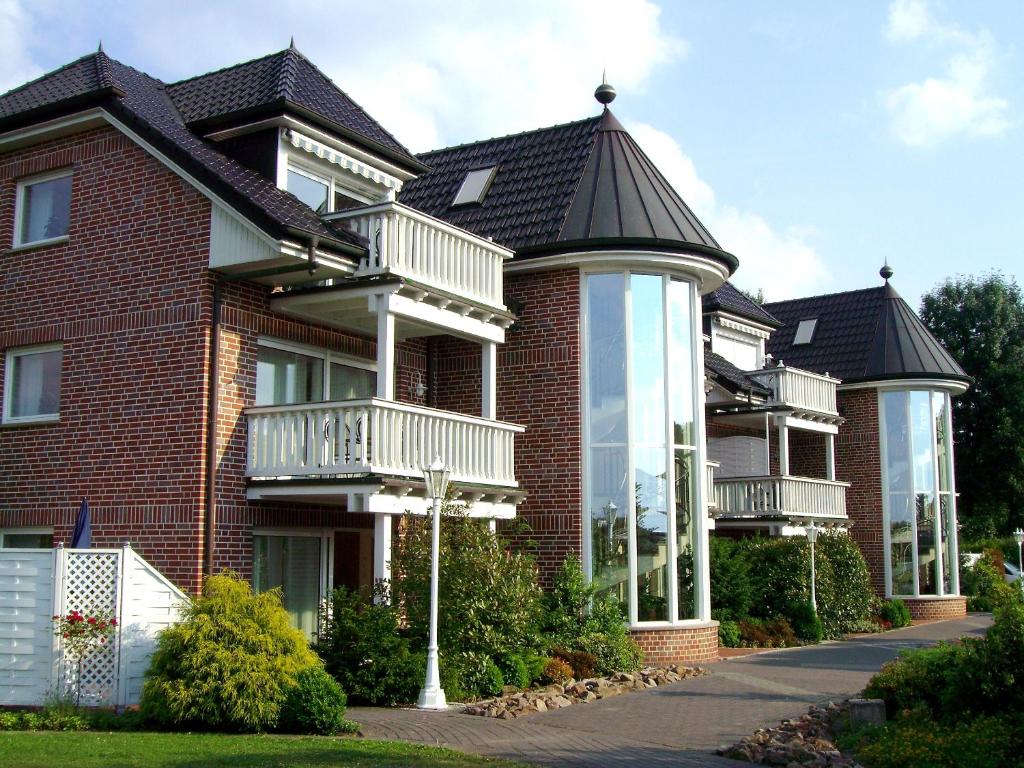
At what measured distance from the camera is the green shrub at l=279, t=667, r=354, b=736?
12203 mm

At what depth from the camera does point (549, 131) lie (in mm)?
22469

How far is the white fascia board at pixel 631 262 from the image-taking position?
19.5 meters

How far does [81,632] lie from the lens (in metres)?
13.4

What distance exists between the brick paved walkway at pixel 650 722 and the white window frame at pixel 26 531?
626cm

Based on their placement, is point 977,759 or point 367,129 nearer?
point 977,759

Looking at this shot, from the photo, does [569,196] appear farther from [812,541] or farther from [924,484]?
[924,484]

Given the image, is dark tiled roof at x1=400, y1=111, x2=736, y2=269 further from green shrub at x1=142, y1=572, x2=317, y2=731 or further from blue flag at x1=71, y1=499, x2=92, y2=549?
green shrub at x1=142, y1=572, x2=317, y2=731

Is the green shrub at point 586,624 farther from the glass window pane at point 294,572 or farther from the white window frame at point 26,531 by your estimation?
the white window frame at point 26,531

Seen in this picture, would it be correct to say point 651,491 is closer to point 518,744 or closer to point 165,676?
point 518,744

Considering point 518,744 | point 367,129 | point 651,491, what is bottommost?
point 518,744

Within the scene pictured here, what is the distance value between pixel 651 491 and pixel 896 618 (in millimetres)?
12708

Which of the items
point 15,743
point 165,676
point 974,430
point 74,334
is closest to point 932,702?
point 165,676

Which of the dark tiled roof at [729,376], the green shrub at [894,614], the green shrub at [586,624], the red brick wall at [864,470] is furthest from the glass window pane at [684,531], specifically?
the red brick wall at [864,470]

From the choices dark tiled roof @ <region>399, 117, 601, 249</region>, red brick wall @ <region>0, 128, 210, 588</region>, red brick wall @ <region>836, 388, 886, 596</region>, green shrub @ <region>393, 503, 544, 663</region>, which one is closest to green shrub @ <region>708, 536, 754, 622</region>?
dark tiled roof @ <region>399, 117, 601, 249</region>
